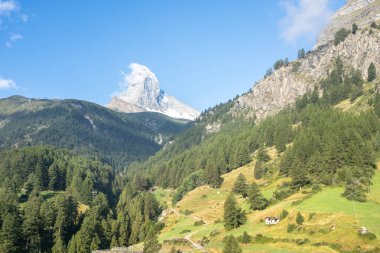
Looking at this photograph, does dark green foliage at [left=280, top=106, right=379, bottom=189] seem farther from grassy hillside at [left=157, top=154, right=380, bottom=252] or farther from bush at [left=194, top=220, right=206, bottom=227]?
bush at [left=194, top=220, right=206, bottom=227]

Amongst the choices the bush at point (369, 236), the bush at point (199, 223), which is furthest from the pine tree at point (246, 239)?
the bush at point (199, 223)

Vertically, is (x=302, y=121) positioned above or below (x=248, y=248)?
above

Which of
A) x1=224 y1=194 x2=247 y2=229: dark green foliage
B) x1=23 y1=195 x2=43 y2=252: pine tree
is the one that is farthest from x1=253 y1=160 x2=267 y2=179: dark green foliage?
x1=23 y1=195 x2=43 y2=252: pine tree

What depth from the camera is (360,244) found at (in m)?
65.1

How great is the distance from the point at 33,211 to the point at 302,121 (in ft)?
456

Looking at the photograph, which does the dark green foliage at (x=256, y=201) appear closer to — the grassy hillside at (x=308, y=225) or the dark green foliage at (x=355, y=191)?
the grassy hillside at (x=308, y=225)

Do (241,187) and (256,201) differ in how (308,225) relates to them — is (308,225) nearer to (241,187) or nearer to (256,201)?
(256,201)

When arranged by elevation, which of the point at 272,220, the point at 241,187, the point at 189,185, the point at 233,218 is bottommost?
the point at 272,220

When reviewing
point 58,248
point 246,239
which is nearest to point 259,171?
point 246,239

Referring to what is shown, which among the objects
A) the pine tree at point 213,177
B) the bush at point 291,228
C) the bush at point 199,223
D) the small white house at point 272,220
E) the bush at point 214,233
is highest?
the pine tree at point 213,177

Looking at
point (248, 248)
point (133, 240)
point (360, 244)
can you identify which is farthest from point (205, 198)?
point (360, 244)

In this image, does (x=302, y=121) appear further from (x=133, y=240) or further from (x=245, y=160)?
(x=133, y=240)

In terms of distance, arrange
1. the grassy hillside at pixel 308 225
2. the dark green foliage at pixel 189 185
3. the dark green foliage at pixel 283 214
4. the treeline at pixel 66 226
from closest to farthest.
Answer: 1. the grassy hillside at pixel 308 225
2. the dark green foliage at pixel 283 214
3. the treeline at pixel 66 226
4. the dark green foliage at pixel 189 185

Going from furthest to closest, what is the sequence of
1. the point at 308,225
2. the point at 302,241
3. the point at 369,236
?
the point at 308,225, the point at 302,241, the point at 369,236
